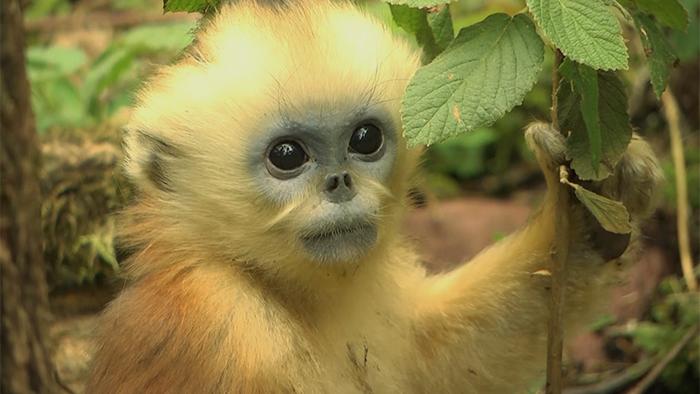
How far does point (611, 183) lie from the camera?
421cm

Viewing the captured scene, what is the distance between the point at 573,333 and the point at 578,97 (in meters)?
1.36

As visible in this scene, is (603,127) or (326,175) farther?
(326,175)

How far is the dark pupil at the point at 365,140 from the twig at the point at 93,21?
650 centimetres

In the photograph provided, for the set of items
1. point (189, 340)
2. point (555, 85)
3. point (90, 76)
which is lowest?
point (90, 76)

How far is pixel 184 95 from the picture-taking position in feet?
13.5

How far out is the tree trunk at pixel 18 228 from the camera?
3771 mm

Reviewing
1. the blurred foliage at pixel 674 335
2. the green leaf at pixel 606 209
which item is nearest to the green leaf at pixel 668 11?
the green leaf at pixel 606 209

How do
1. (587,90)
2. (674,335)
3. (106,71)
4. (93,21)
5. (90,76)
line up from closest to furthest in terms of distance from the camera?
(587,90), (674,335), (106,71), (90,76), (93,21)

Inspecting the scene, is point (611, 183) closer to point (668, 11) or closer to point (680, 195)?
point (668, 11)

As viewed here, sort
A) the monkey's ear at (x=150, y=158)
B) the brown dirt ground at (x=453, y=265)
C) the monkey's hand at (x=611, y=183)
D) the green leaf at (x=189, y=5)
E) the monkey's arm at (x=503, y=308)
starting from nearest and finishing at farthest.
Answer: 1. the monkey's hand at (x=611, y=183)
2. the green leaf at (x=189, y=5)
3. the monkey's ear at (x=150, y=158)
4. the monkey's arm at (x=503, y=308)
5. the brown dirt ground at (x=453, y=265)

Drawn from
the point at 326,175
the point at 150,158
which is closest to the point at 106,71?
the point at 150,158

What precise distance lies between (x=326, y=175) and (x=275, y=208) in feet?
0.86

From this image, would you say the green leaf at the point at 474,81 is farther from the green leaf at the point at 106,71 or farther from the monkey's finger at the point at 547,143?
the green leaf at the point at 106,71

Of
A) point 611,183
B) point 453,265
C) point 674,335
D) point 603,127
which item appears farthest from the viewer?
point 453,265
